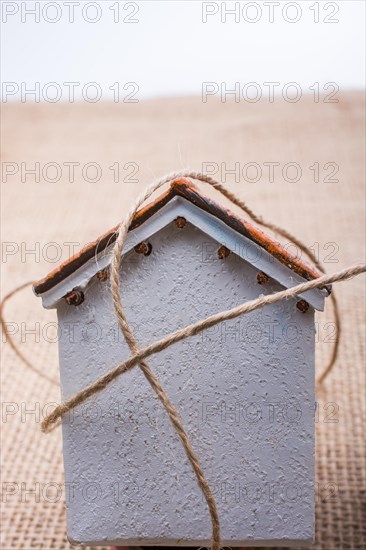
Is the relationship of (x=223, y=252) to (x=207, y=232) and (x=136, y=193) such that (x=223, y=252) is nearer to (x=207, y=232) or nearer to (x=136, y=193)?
(x=207, y=232)

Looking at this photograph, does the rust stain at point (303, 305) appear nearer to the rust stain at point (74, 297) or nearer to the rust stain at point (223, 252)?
the rust stain at point (223, 252)

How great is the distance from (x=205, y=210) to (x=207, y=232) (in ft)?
0.10

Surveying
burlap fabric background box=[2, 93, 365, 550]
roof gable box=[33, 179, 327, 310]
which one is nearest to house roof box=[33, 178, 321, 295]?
roof gable box=[33, 179, 327, 310]

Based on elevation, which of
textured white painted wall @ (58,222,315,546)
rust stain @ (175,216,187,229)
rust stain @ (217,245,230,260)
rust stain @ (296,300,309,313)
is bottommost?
textured white painted wall @ (58,222,315,546)

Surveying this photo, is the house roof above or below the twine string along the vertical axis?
above

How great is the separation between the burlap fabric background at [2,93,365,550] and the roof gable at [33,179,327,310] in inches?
22.8

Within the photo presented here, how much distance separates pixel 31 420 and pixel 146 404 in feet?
2.27

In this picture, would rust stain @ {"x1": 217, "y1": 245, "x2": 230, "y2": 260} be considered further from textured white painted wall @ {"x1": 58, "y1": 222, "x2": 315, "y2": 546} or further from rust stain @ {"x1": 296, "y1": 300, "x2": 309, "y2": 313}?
rust stain @ {"x1": 296, "y1": 300, "x2": 309, "y2": 313}

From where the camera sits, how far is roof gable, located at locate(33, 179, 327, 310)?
998 mm

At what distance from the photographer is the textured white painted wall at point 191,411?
3.45 ft

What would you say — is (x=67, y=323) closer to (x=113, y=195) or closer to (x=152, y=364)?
(x=152, y=364)

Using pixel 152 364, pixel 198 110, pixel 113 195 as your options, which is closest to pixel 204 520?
pixel 152 364

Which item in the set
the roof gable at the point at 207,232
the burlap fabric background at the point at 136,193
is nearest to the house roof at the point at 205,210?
the roof gable at the point at 207,232

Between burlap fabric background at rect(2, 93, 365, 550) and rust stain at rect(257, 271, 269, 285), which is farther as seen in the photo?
burlap fabric background at rect(2, 93, 365, 550)
